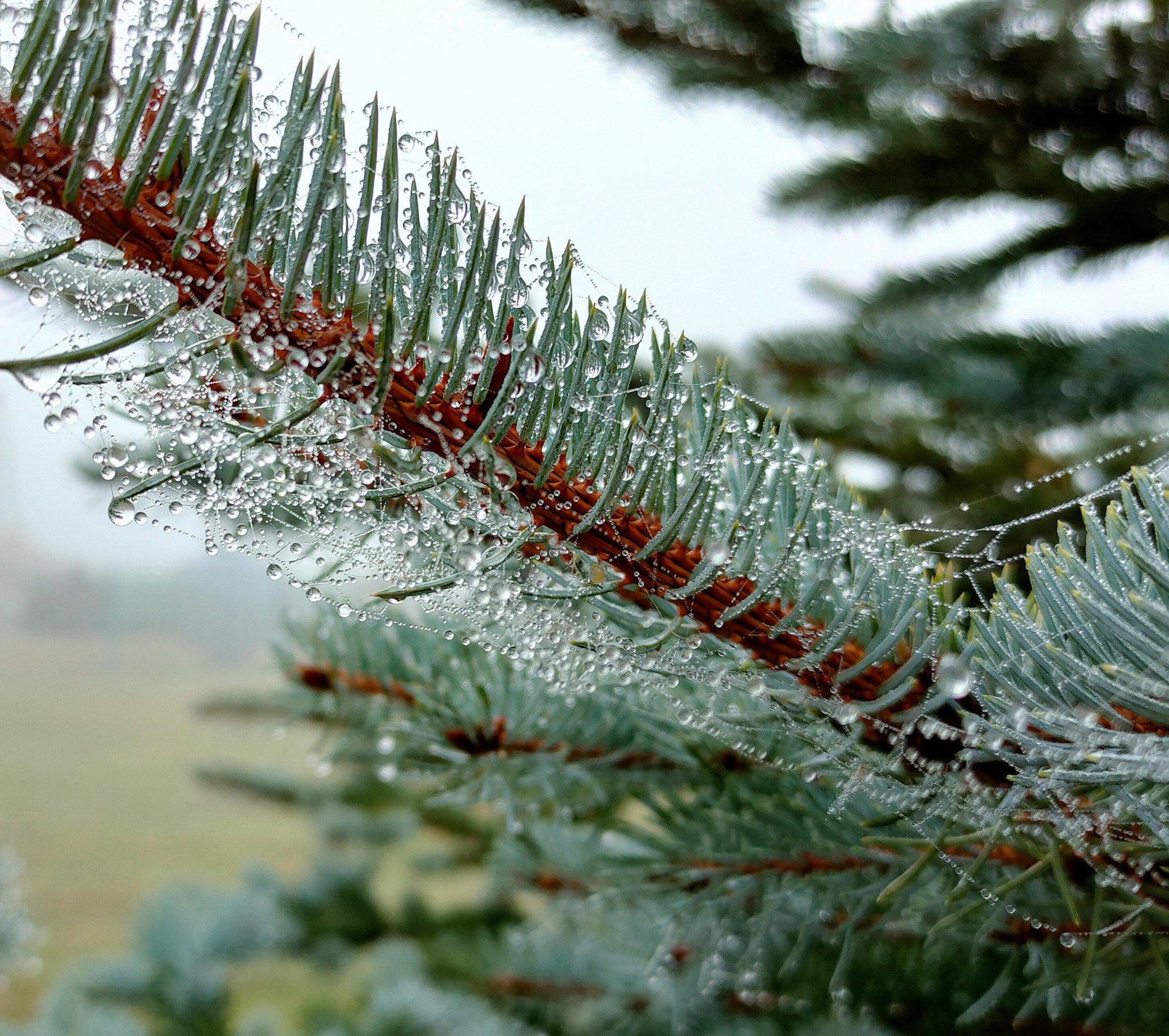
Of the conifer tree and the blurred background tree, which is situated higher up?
the blurred background tree

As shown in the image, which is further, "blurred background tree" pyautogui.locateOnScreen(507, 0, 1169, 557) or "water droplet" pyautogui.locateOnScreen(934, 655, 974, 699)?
"blurred background tree" pyautogui.locateOnScreen(507, 0, 1169, 557)

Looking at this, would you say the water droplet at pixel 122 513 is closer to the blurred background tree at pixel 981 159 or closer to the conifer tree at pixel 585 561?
the conifer tree at pixel 585 561


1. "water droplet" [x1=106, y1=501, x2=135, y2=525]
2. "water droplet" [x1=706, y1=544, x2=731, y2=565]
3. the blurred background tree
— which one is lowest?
"water droplet" [x1=106, y1=501, x2=135, y2=525]

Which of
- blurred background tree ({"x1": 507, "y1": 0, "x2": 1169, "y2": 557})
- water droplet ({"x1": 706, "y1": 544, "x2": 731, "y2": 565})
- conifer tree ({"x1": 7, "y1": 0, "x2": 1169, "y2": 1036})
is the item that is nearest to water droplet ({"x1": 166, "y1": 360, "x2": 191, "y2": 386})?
conifer tree ({"x1": 7, "y1": 0, "x2": 1169, "y2": 1036})

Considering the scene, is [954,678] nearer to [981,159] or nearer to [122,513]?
[122,513]

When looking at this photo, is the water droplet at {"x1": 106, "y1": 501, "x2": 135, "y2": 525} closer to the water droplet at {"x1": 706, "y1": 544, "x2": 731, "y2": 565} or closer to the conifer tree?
the conifer tree

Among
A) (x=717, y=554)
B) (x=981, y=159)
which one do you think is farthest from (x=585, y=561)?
(x=981, y=159)

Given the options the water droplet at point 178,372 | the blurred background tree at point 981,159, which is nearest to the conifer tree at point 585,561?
the water droplet at point 178,372
